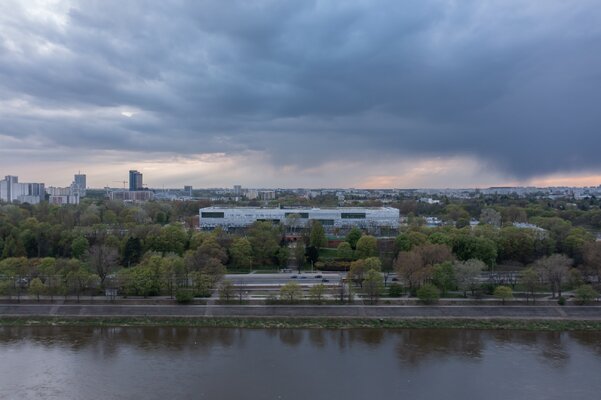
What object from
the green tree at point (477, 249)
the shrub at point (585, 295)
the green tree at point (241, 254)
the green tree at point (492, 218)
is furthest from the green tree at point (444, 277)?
the green tree at point (492, 218)

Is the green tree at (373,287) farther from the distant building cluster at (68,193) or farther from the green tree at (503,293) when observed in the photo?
the distant building cluster at (68,193)

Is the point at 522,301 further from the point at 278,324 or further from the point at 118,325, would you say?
the point at 118,325

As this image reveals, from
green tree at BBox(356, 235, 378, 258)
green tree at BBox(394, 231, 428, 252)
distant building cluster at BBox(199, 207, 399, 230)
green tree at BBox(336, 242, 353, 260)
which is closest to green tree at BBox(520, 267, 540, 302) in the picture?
green tree at BBox(394, 231, 428, 252)

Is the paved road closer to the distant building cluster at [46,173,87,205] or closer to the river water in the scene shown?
the river water

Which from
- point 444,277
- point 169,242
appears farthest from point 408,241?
point 169,242

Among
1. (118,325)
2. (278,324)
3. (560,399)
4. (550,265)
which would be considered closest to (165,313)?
(118,325)

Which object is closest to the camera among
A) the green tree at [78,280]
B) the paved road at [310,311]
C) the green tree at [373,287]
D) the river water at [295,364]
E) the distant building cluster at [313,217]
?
the river water at [295,364]
